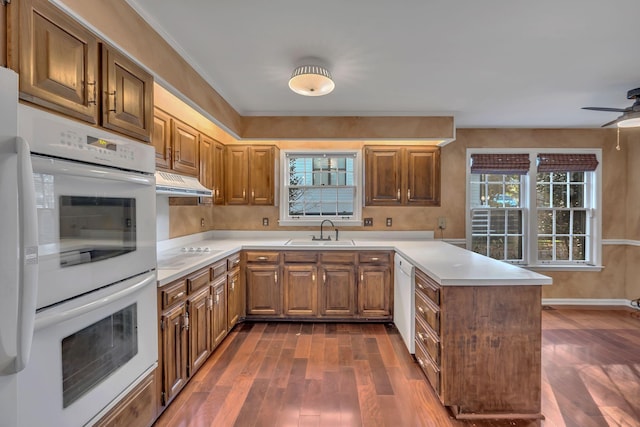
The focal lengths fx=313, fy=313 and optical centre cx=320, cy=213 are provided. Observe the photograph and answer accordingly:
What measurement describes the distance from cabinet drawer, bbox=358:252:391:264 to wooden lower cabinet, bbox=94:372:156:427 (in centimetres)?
228

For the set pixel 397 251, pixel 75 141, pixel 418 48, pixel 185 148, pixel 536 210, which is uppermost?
pixel 418 48

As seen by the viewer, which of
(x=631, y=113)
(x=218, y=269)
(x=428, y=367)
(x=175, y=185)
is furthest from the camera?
(x=218, y=269)

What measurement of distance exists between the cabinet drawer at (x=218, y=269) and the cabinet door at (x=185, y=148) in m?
0.90

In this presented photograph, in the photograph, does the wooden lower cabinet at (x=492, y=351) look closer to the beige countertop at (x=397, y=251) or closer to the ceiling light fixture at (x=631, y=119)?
the beige countertop at (x=397, y=251)

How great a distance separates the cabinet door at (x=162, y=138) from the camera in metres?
2.45

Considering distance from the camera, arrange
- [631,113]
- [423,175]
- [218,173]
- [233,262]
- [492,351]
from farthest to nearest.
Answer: [423,175] → [218,173] → [233,262] → [631,113] → [492,351]

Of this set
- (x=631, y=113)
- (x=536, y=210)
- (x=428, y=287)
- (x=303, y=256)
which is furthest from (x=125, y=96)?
(x=536, y=210)

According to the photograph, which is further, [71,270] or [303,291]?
[303,291]

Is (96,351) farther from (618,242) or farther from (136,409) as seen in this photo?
(618,242)

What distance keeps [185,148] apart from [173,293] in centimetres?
145

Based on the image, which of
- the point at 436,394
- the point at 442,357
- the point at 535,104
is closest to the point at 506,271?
the point at 442,357

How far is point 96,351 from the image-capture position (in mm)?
1354

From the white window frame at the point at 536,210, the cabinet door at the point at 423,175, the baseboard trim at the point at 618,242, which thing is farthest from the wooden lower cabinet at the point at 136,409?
the baseboard trim at the point at 618,242

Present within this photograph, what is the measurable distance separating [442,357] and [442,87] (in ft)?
7.38
